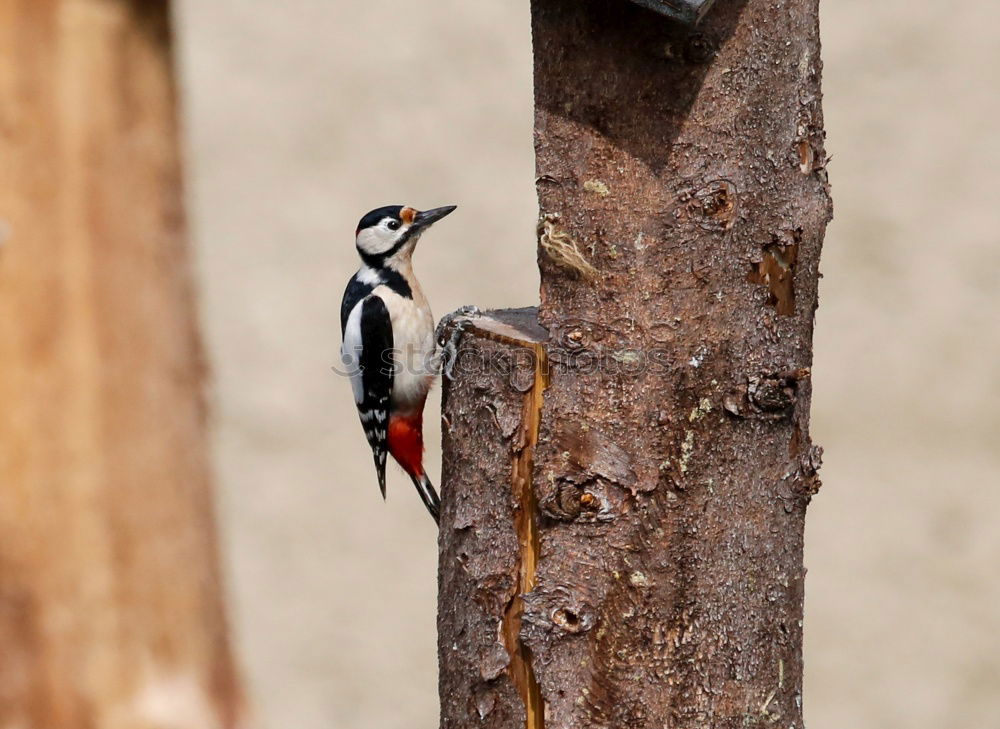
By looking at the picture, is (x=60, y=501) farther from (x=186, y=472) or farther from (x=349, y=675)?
(x=349, y=675)

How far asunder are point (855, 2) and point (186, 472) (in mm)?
6183

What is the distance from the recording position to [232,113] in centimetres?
725

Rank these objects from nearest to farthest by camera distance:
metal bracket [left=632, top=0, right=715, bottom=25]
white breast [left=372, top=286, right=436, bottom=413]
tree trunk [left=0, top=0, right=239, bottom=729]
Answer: tree trunk [left=0, top=0, right=239, bottom=729], metal bracket [left=632, top=0, right=715, bottom=25], white breast [left=372, top=286, right=436, bottom=413]

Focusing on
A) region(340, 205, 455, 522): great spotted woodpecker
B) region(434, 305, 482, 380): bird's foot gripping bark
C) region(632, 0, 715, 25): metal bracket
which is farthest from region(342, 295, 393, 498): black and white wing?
region(632, 0, 715, 25): metal bracket

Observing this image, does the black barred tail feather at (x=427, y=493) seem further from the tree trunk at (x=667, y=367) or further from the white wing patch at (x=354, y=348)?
the tree trunk at (x=667, y=367)

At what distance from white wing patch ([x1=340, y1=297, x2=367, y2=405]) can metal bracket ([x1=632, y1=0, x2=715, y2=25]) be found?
6.96ft

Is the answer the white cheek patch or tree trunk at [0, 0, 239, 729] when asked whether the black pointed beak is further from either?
tree trunk at [0, 0, 239, 729]

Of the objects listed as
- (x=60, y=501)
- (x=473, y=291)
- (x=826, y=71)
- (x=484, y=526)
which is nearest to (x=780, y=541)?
(x=484, y=526)

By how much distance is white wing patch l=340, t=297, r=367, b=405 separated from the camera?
4.28 metres

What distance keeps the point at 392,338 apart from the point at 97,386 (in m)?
2.39

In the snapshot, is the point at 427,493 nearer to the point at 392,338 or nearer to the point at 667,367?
the point at 392,338

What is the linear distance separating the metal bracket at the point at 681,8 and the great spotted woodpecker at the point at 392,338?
185 cm

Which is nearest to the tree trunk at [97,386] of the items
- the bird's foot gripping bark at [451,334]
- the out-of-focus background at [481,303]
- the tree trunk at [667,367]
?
the tree trunk at [667,367]

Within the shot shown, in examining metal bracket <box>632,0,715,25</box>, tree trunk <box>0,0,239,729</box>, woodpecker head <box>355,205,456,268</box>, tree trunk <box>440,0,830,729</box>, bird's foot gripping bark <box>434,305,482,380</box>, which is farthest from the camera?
woodpecker head <box>355,205,456,268</box>
